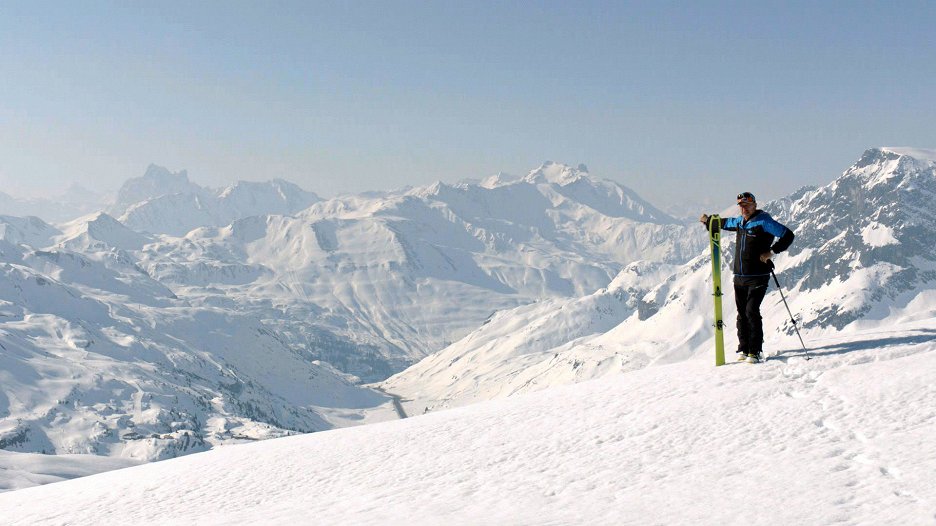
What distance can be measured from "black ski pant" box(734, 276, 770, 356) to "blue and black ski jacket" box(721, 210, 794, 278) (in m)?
0.15

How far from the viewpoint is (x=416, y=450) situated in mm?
13016

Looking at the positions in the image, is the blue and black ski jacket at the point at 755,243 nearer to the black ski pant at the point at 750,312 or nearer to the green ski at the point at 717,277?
the black ski pant at the point at 750,312

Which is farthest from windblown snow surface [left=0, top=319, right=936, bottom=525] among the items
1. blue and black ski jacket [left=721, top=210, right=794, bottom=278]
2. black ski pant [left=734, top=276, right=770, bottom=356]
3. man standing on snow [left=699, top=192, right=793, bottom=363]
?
blue and black ski jacket [left=721, top=210, right=794, bottom=278]

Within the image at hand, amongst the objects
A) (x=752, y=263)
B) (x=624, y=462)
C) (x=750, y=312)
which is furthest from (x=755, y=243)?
(x=624, y=462)

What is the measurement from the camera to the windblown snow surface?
854 cm

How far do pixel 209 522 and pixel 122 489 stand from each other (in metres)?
3.81

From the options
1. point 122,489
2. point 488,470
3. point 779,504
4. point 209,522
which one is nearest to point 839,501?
point 779,504

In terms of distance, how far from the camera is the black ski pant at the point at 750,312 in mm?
14781

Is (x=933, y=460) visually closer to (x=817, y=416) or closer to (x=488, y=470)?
(x=817, y=416)

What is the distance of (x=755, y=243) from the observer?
15.2 m

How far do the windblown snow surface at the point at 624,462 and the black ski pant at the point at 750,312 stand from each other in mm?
639

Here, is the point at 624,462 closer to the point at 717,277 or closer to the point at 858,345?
the point at 717,277

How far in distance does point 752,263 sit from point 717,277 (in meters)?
0.86

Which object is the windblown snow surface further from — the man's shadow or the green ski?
the green ski
